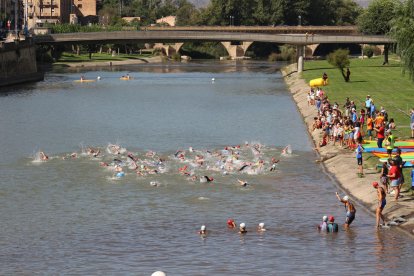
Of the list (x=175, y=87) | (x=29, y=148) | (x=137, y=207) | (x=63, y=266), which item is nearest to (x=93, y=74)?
(x=175, y=87)

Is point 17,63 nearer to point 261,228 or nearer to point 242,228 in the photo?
point 261,228

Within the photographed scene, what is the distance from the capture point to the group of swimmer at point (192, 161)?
190 ft

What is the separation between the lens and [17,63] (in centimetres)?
13700

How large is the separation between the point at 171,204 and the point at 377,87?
2353 inches

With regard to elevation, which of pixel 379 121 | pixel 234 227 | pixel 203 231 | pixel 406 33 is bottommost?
pixel 234 227

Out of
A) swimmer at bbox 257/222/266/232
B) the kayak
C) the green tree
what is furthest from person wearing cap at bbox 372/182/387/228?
the green tree

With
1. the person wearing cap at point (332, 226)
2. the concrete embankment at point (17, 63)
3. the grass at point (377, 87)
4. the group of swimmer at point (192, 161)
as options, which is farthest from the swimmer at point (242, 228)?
the concrete embankment at point (17, 63)

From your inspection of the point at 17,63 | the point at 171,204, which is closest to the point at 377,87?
the point at 17,63

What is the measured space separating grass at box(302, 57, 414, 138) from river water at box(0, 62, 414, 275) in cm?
706

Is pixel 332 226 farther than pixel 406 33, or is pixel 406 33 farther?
pixel 406 33

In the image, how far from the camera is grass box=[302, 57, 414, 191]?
72581mm

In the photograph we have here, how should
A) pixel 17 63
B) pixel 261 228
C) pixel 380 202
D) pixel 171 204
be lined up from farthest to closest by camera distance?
pixel 17 63 < pixel 171 204 < pixel 261 228 < pixel 380 202

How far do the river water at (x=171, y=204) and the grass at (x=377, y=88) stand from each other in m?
6.19

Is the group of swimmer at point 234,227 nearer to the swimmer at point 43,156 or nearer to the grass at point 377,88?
the grass at point 377,88
